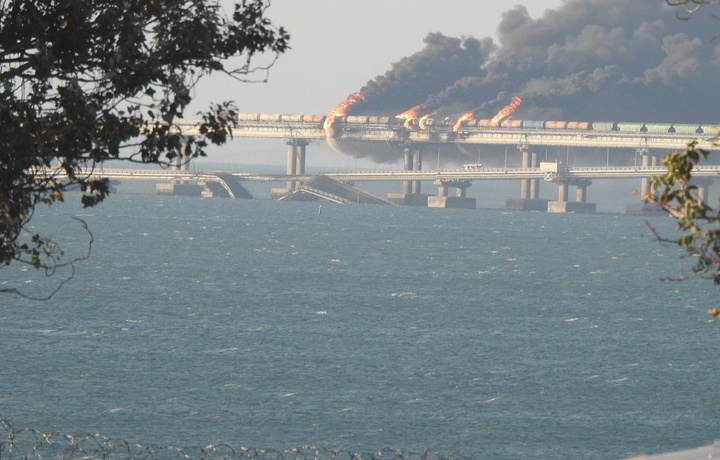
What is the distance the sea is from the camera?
51.0 metres

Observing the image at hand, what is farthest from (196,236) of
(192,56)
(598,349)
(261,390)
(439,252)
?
(192,56)

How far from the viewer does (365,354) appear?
70.7 metres

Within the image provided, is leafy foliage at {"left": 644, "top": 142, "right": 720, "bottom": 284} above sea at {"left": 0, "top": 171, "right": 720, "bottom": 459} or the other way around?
above

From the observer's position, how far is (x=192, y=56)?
57.9 feet

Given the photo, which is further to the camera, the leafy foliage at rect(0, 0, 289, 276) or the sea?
the sea

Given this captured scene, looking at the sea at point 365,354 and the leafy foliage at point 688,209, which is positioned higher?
the leafy foliage at point 688,209

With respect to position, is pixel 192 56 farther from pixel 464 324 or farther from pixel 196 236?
pixel 196 236

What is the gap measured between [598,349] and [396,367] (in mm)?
14694

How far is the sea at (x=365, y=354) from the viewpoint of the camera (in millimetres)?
50969

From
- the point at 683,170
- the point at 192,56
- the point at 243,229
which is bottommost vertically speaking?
the point at 243,229

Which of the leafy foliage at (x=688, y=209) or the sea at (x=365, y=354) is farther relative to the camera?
the sea at (x=365, y=354)

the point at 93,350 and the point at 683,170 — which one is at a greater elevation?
the point at 683,170

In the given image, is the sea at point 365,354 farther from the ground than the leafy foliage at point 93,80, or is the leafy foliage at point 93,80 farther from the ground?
the leafy foliage at point 93,80

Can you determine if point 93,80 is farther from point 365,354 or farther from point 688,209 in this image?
point 365,354
